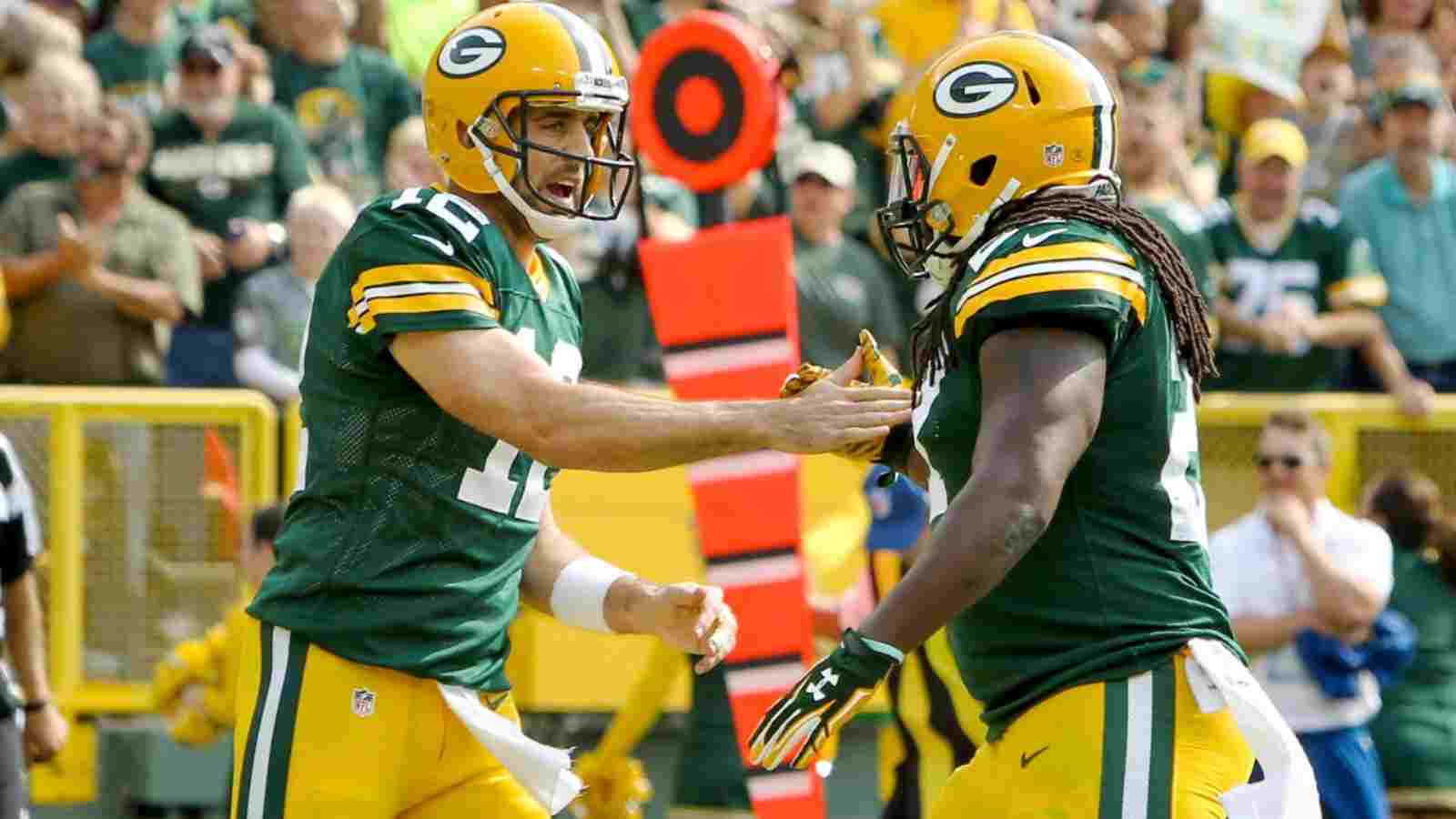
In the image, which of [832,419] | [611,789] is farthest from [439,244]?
[611,789]

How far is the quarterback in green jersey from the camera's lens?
4.31 meters

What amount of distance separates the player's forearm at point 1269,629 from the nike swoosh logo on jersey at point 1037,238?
4.15m

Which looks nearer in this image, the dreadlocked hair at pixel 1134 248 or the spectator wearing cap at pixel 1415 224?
the dreadlocked hair at pixel 1134 248

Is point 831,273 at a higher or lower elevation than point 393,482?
higher

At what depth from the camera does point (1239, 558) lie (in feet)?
26.7

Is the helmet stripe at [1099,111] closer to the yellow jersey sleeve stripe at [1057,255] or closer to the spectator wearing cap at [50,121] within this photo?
the yellow jersey sleeve stripe at [1057,255]

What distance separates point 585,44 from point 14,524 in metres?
2.46

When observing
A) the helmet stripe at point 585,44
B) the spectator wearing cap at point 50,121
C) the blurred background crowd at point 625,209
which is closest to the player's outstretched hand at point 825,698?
the helmet stripe at point 585,44

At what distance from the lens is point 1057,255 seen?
397 cm

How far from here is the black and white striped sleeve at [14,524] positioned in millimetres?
6375

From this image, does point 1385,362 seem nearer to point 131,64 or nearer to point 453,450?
point 131,64

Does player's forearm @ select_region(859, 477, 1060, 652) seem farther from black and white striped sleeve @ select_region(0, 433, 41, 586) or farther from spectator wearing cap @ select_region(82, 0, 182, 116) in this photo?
spectator wearing cap @ select_region(82, 0, 182, 116)

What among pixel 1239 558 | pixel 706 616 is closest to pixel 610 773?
pixel 1239 558

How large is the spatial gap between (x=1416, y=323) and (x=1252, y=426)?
1.06m
